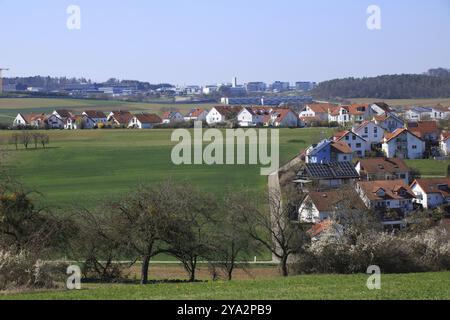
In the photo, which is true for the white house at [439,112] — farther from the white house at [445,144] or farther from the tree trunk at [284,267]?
the tree trunk at [284,267]

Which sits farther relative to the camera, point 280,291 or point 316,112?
point 316,112

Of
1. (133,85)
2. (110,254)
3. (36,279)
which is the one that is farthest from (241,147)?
(133,85)

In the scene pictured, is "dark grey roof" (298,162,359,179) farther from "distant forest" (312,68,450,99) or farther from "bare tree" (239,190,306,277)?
"distant forest" (312,68,450,99)

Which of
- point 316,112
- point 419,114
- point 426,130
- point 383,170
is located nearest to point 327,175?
point 383,170

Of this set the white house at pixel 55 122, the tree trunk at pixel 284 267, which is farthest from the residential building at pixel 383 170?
the white house at pixel 55 122

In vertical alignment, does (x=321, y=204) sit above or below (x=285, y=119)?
below

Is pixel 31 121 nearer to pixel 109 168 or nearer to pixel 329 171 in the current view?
pixel 109 168

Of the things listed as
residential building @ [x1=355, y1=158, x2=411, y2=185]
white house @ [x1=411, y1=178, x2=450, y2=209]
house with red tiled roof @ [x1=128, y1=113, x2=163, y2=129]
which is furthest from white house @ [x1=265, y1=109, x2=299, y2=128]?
white house @ [x1=411, y1=178, x2=450, y2=209]
